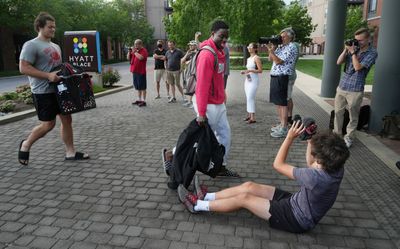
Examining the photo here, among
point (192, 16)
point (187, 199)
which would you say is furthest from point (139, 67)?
point (192, 16)

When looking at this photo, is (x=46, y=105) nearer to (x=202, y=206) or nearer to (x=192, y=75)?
(x=192, y=75)

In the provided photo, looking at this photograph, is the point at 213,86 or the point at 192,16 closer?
the point at 213,86

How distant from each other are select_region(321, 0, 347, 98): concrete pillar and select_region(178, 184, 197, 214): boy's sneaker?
8.60 m

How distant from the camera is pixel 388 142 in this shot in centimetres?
590

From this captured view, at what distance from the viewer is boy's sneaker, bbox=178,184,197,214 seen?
350 cm

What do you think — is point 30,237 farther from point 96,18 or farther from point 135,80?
point 96,18

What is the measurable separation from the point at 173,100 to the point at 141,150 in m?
5.00

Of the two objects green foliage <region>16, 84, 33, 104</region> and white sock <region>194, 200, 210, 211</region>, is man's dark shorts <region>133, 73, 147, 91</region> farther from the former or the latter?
white sock <region>194, 200, 210, 211</region>

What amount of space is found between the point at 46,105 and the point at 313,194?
12.0 feet

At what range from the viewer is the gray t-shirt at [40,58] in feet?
14.8

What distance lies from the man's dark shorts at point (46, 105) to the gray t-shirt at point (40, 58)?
0.23 feet

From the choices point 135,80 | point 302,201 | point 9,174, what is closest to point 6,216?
point 9,174

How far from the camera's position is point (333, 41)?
34.8 ft

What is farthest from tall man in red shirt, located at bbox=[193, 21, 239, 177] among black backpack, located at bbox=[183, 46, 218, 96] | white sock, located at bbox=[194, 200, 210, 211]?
white sock, located at bbox=[194, 200, 210, 211]
